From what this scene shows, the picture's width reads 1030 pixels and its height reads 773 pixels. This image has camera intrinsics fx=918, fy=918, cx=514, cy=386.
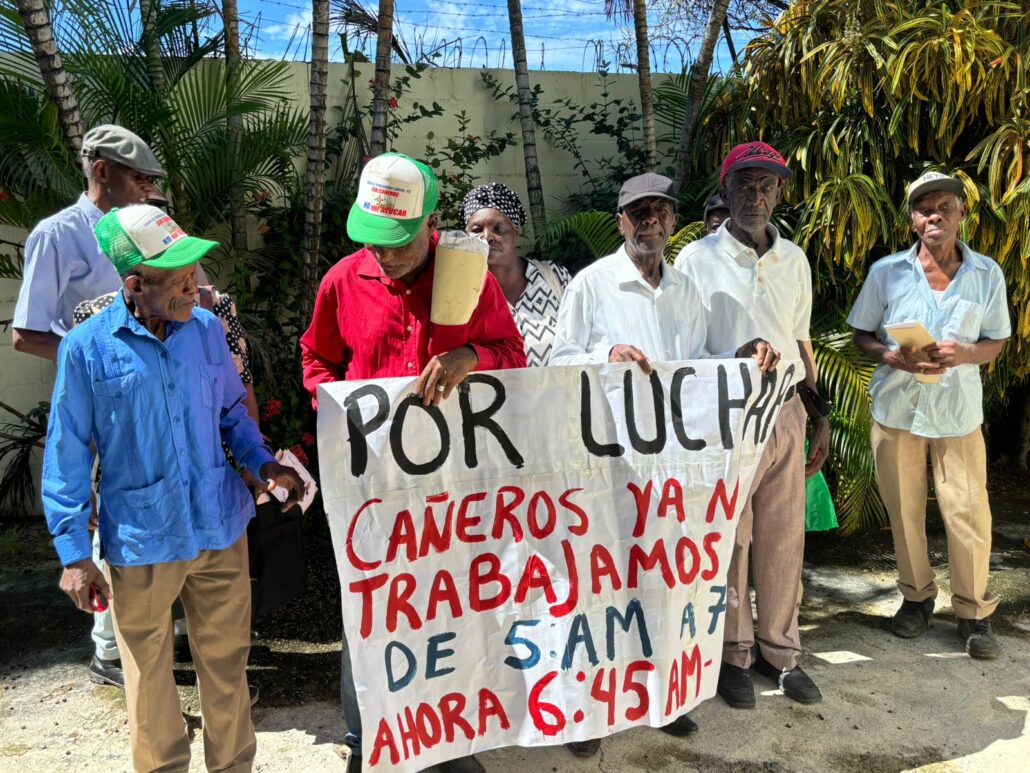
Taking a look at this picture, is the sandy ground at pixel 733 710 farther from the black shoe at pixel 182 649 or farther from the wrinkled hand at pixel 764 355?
the wrinkled hand at pixel 764 355

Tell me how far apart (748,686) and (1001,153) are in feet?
11.7

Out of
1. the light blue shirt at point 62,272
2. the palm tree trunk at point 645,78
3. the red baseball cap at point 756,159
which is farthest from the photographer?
the palm tree trunk at point 645,78

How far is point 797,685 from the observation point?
11.3 feet

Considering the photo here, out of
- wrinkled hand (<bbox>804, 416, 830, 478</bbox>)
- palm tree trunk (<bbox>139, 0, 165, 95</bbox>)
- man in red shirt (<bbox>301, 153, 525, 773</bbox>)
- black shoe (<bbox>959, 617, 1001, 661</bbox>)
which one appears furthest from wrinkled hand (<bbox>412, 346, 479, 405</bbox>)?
palm tree trunk (<bbox>139, 0, 165, 95</bbox>)

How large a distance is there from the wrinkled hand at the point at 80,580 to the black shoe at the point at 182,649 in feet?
4.88

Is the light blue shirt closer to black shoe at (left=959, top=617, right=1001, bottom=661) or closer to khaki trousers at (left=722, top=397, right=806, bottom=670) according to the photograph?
khaki trousers at (left=722, top=397, right=806, bottom=670)

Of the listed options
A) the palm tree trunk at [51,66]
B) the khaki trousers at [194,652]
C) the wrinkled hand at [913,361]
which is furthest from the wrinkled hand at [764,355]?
the palm tree trunk at [51,66]

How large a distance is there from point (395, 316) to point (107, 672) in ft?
6.52

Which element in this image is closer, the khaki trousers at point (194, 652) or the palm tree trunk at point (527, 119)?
the khaki trousers at point (194, 652)

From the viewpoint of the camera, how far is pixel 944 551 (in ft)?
17.1

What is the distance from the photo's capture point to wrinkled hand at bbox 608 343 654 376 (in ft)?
9.59

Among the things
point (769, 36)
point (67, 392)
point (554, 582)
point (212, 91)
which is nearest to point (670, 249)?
point (769, 36)

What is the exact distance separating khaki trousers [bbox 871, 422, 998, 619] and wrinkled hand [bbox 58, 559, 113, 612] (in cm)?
319

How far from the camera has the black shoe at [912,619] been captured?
4.02 metres
